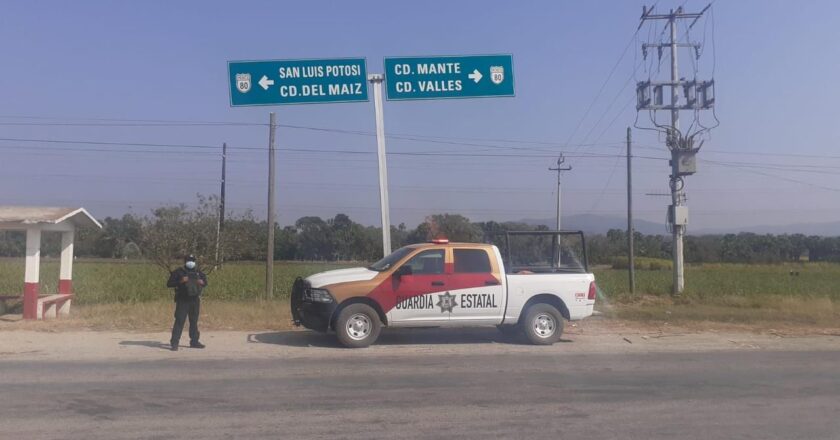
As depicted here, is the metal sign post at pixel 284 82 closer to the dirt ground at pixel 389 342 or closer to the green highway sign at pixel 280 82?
the green highway sign at pixel 280 82

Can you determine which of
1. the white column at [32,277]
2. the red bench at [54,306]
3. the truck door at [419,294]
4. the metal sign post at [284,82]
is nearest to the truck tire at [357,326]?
the truck door at [419,294]

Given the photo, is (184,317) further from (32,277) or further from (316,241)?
(316,241)

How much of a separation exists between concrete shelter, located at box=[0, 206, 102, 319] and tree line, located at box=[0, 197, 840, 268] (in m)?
2.32

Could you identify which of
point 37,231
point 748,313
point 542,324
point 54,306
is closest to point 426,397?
point 542,324

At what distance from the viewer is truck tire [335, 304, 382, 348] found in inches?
498

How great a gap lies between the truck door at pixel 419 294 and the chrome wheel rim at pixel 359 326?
1.33 ft

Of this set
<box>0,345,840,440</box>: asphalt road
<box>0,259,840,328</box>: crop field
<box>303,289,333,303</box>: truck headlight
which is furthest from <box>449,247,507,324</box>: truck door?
<box>0,259,840,328</box>: crop field

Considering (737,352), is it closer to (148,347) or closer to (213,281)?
(148,347)

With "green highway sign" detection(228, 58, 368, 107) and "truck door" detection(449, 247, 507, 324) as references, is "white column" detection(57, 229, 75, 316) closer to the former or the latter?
"green highway sign" detection(228, 58, 368, 107)

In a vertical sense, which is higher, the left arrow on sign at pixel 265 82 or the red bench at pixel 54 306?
the left arrow on sign at pixel 265 82

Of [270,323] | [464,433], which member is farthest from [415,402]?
[270,323]

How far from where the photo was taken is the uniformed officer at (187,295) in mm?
12453

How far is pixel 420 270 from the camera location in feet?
43.1

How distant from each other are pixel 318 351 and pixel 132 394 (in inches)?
162
